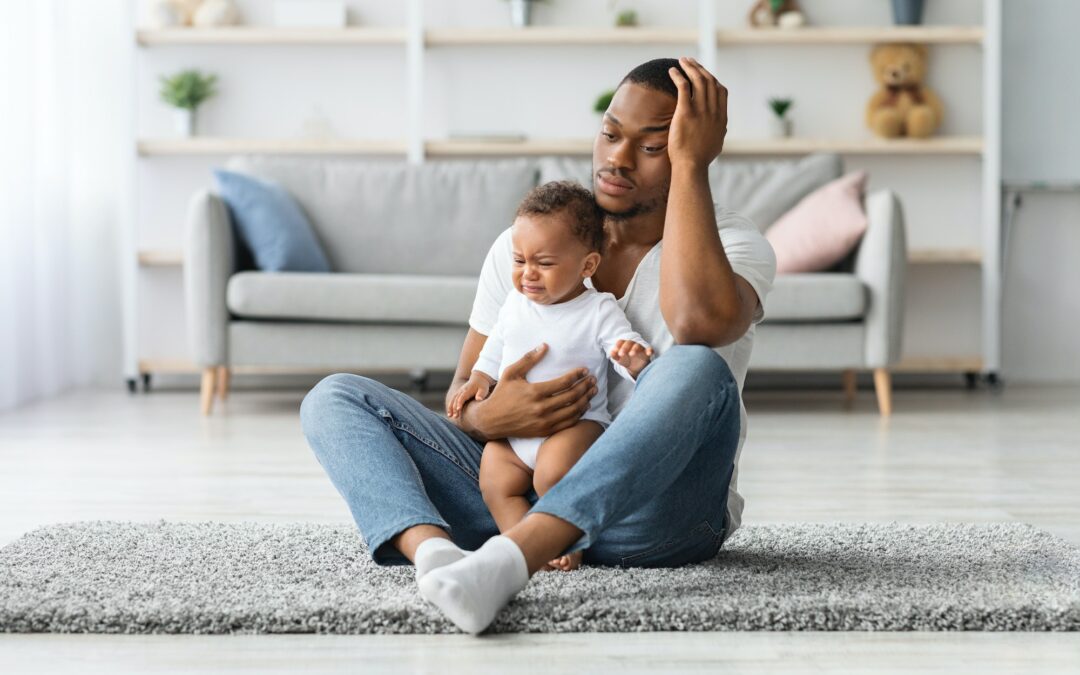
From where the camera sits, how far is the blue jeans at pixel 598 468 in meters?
1.46

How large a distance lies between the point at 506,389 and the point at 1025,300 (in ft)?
13.5

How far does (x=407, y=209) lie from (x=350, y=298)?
2.33 ft

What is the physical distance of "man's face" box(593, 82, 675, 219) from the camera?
1683mm

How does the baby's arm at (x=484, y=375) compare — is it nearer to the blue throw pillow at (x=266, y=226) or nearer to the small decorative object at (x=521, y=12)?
the blue throw pillow at (x=266, y=226)

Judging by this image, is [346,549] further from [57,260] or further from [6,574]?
[57,260]

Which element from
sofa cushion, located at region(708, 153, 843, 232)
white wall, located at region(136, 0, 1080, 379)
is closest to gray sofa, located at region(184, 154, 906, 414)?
sofa cushion, located at region(708, 153, 843, 232)

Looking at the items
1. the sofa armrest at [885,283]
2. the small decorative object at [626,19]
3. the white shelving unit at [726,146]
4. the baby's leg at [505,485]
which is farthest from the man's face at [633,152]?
the small decorative object at [626,19]

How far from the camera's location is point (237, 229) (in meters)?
4.20

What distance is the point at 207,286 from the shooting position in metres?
4.00

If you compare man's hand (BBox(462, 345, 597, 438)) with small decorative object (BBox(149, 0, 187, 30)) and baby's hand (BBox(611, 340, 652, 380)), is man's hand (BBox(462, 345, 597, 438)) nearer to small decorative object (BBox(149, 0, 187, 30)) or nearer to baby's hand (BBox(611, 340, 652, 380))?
baby's hand (BBox(611, 340, 652, 380))

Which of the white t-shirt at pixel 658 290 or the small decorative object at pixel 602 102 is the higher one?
the small decorative object at pixel 602 102

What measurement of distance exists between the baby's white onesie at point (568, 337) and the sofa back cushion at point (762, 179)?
9.30 ft

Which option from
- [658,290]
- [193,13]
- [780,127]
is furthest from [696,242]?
[193,13]

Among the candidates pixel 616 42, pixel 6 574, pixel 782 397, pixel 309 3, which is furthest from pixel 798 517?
pixel 309 3
